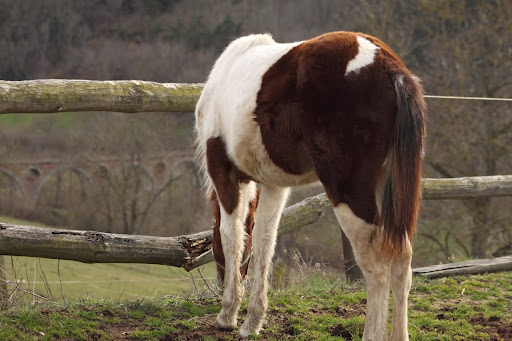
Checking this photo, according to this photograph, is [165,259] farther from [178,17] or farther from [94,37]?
[178,17]

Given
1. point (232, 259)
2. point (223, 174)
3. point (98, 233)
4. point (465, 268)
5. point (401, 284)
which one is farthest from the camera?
point (465, 268)

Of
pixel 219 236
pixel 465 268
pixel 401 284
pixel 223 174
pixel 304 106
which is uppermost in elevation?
pixel 304 106

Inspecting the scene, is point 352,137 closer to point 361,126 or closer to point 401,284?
point 361,126

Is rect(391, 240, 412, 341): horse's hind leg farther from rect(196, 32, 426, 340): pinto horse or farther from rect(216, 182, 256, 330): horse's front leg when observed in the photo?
rect(216, 182, 256, 330): horse's front leg

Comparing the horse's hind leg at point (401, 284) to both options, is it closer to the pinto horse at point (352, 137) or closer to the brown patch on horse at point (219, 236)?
the pinto horse at point (352, 137)

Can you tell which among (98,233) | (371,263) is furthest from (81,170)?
(371,263)

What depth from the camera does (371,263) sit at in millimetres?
3023

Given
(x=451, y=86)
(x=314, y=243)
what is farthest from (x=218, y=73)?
(x=451, y=86)

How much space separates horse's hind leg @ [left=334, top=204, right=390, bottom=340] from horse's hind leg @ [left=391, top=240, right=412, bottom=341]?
104mm

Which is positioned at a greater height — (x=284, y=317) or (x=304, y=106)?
(x=304, y=106)

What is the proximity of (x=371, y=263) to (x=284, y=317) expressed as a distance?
1.32 meters

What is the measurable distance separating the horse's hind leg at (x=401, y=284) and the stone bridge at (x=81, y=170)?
10.1 m

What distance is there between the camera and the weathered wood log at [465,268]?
18.0 ft

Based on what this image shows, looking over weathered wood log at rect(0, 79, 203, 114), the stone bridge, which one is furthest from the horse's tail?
the stone bridge
